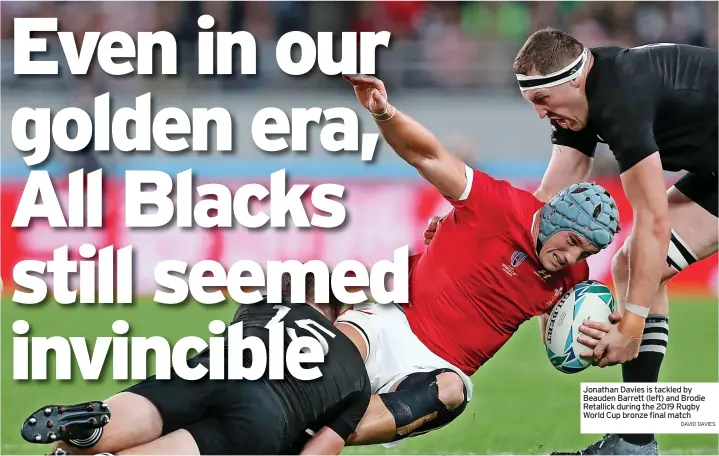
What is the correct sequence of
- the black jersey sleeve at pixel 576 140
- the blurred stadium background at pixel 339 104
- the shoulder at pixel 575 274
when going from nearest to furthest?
the shoulder at pixel 575 274
the black jersey sleeve at pixel 576 140
the blurred stadium background at pixel 339 104

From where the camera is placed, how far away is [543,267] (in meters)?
5.34

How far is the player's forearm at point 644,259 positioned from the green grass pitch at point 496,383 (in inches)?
38.7

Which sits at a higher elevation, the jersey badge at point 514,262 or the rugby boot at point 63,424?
the jersey badge at point 514,262

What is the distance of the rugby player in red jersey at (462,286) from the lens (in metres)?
5.04

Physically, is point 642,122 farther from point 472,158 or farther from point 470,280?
point 472,158

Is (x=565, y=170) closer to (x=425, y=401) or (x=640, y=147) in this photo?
(x=640, y=147)

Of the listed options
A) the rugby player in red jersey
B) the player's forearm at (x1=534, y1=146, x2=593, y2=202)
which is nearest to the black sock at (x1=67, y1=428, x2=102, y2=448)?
the rugby player in red jersey

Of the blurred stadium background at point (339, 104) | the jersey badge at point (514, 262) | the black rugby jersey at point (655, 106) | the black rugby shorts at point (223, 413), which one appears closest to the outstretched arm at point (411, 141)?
the jersey badge at point (514, 262)

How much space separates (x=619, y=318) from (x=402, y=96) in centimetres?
881

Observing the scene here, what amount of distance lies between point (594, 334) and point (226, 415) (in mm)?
1924

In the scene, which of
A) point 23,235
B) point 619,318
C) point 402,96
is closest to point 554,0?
point 402,96

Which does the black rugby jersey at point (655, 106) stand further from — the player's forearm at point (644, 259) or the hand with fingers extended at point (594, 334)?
the hand with fingers extended at point (594, 334)

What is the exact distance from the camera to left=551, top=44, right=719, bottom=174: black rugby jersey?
526 cm

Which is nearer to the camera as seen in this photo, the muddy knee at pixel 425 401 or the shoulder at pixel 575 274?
the muddy knee at pixel 425 401
